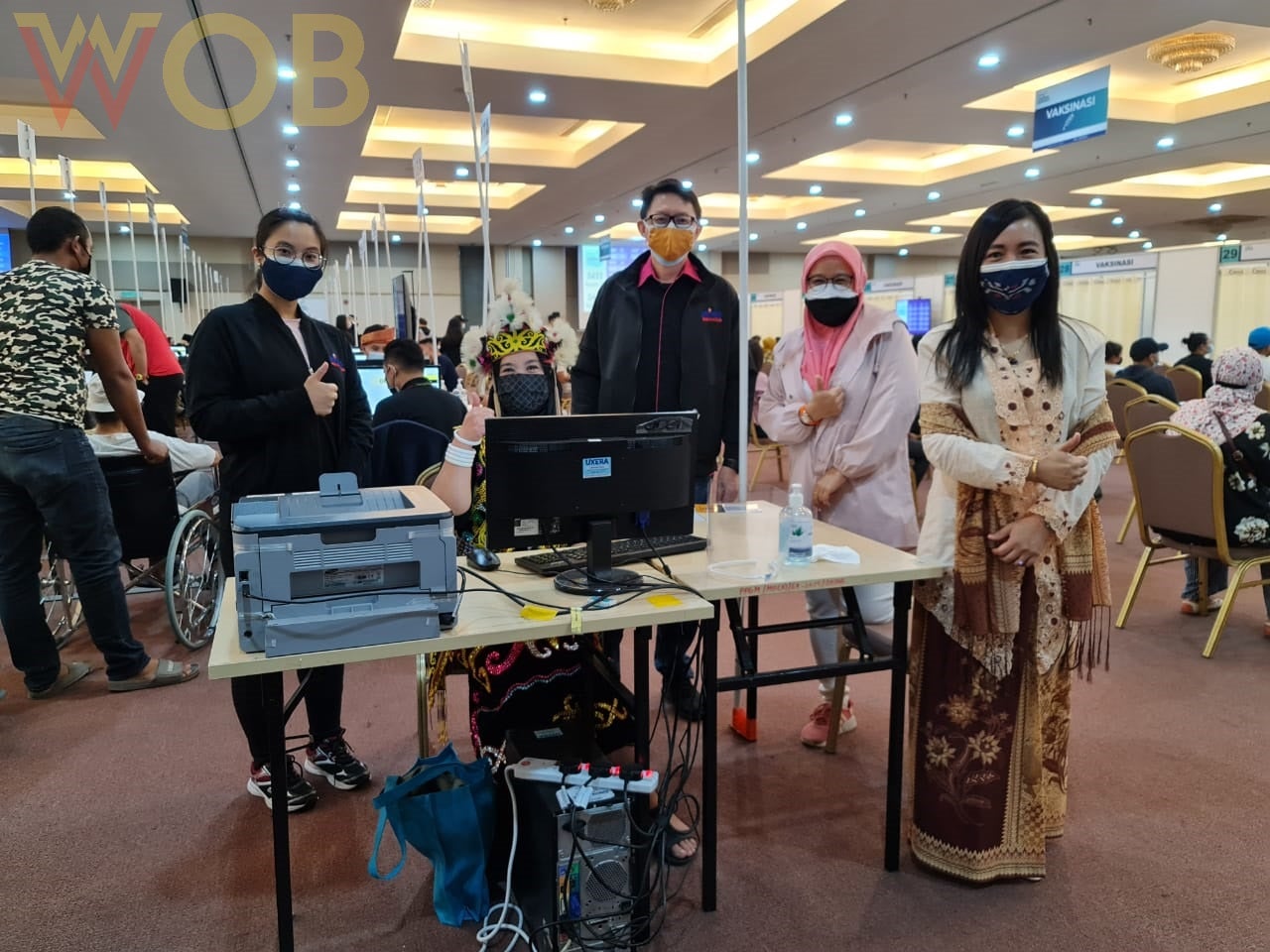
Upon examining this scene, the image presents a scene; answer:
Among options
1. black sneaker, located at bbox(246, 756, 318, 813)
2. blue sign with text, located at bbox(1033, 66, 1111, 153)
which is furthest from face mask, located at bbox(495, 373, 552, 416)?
blue sign with text, located at bbox(1033, 66, 1111, 153)

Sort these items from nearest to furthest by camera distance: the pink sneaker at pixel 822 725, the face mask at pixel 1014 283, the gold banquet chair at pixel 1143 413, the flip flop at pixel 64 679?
the face mask at pixel 1014 283 → the pink sneaker at pixel 822 725 → the flip flop at pixel 64 679 → the gold banquet chair at pixel 1143 413

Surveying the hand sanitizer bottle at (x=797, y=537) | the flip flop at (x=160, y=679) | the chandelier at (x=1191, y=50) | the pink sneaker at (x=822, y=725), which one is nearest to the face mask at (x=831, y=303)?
the hand sanitizer bottle at (x=797, y=537)

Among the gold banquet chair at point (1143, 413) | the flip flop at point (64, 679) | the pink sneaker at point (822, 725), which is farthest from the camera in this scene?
the gold banquet chair at point (1143, 413)

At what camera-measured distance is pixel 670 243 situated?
2.49 metres

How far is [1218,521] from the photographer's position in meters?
3.36

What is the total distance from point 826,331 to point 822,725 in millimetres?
1257

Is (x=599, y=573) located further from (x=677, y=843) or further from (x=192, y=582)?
(x=192, y=582)

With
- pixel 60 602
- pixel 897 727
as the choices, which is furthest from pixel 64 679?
pixel 897 727

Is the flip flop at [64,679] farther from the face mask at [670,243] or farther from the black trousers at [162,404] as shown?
the face mask at [670,243]

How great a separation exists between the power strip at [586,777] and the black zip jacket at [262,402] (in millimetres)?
963

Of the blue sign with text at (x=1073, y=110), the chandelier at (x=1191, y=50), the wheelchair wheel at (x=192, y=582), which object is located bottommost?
the wheelchair wheel at (x=192, y=582)

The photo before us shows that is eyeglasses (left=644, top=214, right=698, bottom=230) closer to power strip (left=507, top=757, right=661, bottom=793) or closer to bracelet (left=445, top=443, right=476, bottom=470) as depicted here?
bracelet (left=445, top=443, right=476, bottom=470)

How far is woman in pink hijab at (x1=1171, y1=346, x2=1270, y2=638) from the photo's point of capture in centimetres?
338

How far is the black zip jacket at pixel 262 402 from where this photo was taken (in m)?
2.07
